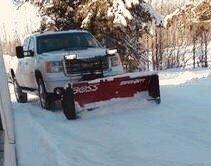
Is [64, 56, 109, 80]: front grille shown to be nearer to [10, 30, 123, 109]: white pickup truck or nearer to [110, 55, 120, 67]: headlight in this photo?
[10, 30, 123, 109]: white pickup truck

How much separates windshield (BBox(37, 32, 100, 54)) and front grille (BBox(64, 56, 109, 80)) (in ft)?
3.82

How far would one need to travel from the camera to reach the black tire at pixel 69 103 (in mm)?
9852

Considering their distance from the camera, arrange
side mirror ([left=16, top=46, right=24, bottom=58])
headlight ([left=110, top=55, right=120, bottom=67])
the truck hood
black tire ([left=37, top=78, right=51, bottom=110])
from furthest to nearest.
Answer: side mirror ([left=16, top=46, right=24, bottom=58]) → headlight ([left=110, top=55, right=120, bottom=67]) → black tire ([left=37, top=78, right=51, bottom=110]) → the truck hood

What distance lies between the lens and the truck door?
12.3 metres

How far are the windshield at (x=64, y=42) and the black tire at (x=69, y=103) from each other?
8.18 ft

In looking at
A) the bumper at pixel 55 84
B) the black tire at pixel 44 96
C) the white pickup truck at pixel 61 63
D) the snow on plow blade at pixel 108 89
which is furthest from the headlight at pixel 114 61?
the black tire at pixel 44 96

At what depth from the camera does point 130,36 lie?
22656 mm

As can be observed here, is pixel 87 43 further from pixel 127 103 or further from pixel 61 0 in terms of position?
pixel 61 0

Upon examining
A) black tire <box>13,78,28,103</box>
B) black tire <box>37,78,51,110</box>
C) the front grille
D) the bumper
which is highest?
the front grille

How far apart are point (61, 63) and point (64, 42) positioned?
5.10 feet

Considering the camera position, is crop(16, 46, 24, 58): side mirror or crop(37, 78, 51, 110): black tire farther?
crop(16, 46, 24, 58): side mirror

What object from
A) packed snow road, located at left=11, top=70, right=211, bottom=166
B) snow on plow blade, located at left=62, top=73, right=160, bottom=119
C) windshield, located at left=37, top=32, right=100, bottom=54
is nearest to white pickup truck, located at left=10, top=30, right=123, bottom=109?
windshield, located at left=37, top=32, right=100, bottom=54

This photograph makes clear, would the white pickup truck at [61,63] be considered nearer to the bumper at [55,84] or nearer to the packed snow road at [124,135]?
the bumper at [55,84]

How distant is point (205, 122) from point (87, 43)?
5.05 metres
